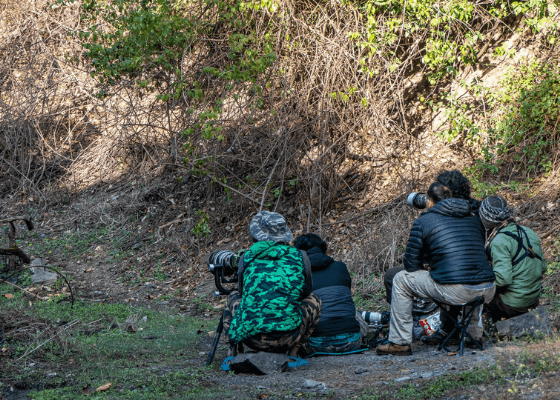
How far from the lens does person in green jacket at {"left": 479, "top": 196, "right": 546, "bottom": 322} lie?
4.80 metres

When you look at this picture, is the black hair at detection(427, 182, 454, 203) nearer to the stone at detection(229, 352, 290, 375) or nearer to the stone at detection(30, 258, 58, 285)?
the stone at detection(229, 352, 290, 375)

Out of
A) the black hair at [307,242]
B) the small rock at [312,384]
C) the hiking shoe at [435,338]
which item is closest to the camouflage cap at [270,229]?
the black hair at [307,242]

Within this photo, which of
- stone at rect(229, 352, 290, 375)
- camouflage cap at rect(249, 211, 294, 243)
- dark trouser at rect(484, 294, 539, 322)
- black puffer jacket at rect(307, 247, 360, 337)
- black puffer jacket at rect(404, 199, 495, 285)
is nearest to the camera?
stone at rect(229, 352, 290, 375)

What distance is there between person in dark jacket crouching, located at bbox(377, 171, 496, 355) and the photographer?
2.56ft

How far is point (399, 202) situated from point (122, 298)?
172 inches

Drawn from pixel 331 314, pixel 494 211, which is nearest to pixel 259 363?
pixel 331 314

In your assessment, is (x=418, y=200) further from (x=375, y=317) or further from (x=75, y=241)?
(x=75, y=241)

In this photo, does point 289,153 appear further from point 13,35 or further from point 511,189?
point 13,35

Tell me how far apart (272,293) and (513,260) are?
2.05m

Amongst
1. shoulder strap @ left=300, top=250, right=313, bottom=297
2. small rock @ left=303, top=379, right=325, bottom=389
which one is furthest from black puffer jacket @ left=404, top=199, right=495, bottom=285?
small rock @ left=303, top=379, right=325, bottom=389

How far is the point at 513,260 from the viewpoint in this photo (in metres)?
4.84

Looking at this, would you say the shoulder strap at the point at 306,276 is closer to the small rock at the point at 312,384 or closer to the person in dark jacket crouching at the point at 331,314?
the person in dark jacket crouching at the point at 331,314

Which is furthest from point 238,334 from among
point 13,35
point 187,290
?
point 13,35

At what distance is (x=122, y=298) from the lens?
27.5ft
